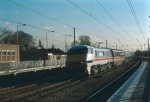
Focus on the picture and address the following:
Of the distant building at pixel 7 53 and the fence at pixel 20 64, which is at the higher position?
the distant building at pixel 7 53

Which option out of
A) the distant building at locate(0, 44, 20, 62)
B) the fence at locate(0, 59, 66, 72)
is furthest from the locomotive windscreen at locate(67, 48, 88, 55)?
the distant building at locate(0, 44, 20, 62)

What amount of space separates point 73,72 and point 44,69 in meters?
7.88

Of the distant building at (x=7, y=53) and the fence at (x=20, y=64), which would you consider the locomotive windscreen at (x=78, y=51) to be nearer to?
the fence at (x=20, y=64)

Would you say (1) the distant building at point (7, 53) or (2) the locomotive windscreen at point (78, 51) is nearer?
(2) the locomotive windscreen at point (78, 51)

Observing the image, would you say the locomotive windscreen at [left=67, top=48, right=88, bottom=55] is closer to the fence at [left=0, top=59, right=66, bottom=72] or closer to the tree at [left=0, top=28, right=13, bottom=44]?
the fence at [left=0, top=59, right=66, bottom=72]

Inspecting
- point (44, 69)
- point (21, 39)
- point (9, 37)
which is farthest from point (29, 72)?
point (21, 39)

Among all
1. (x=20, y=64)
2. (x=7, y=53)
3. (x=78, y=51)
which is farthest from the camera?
(x=7, y=53)

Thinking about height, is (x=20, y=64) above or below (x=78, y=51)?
below

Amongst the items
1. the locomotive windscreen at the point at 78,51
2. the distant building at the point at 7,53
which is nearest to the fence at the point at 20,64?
the locomotive windscreen at the point at 78,51

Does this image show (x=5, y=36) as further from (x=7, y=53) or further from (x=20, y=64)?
(x=20, y=64)

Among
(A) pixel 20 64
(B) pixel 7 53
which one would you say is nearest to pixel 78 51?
(A) pixel 20 64

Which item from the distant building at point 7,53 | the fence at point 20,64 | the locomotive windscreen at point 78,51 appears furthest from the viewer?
the distant building at point 7,53

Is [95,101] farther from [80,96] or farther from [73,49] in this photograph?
[73,49]

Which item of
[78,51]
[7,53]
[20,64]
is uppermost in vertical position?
[7,53]
